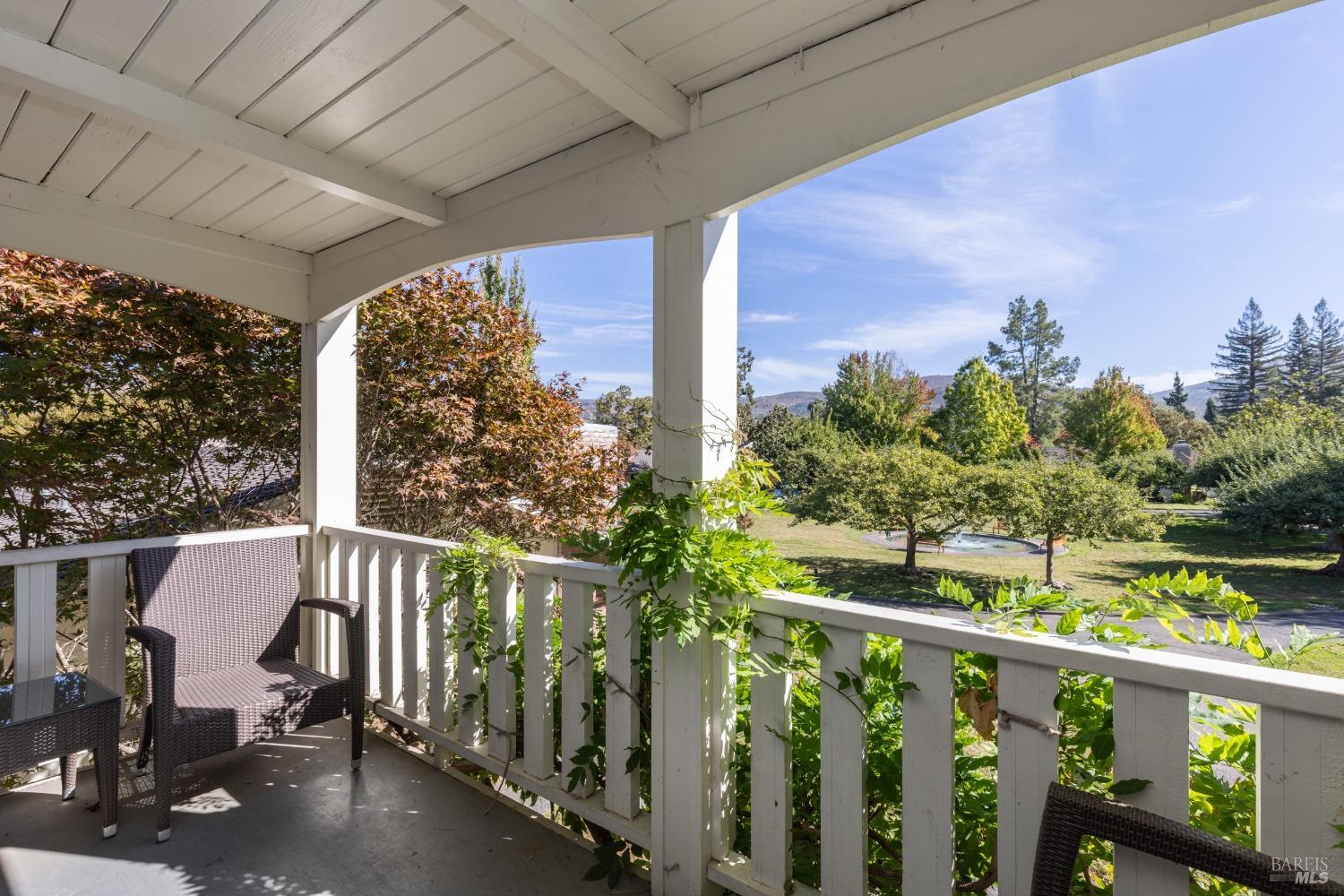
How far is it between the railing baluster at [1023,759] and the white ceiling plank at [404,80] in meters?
1.78

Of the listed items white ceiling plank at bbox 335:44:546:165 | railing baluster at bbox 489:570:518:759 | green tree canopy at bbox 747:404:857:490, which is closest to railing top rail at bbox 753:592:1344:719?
railing baluster at bbox 489:570:518:759

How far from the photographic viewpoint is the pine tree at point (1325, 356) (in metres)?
3.33

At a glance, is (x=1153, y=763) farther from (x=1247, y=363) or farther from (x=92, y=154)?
(x=1247, y=363)

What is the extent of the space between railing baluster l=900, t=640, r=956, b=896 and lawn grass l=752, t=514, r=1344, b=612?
0.65 feet

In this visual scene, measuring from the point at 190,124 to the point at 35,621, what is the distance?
1.84 metres

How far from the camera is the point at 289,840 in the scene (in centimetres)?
195

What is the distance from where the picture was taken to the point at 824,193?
10.5 meters

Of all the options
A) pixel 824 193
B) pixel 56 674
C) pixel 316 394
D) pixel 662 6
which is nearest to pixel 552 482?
pixel 316 394

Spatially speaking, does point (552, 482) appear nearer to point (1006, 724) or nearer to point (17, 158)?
point (17, 158)

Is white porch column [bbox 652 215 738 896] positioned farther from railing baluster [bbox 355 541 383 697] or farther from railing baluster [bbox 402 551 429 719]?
railing baluster [bbox 355 541 383 697]

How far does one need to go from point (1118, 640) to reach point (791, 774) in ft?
2.61

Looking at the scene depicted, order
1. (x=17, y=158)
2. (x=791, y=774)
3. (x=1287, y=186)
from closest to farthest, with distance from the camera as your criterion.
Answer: (x=791, y=774) → (x=17, y=158) → (x=1287, y=186)

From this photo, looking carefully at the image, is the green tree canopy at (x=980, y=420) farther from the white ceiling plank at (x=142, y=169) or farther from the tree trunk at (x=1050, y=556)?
the white ceiling plank at (x=142, y=169)

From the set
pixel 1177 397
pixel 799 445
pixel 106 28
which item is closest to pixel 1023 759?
pixel 106 28
